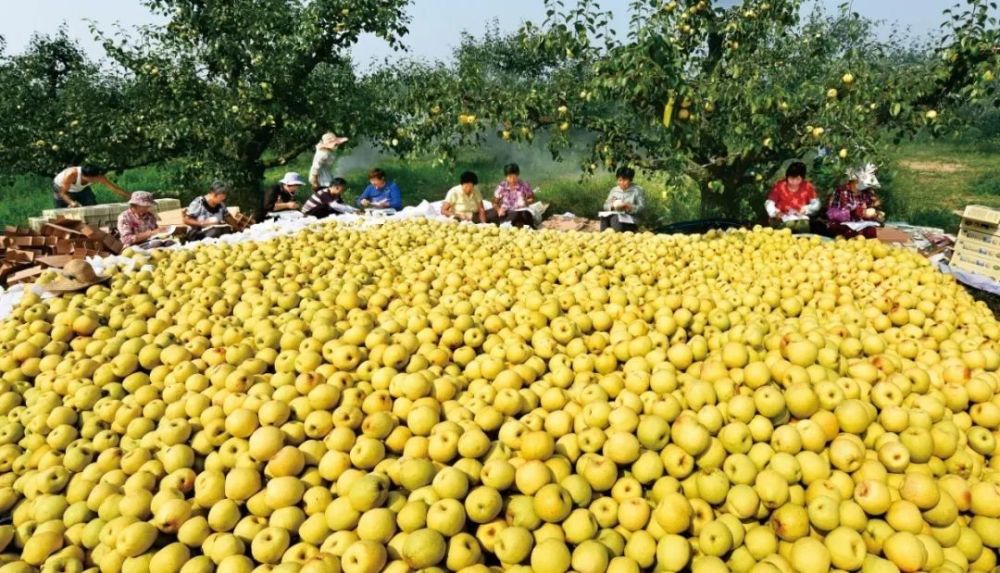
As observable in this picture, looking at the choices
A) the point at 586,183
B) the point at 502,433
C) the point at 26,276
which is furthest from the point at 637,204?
the point at 26,276

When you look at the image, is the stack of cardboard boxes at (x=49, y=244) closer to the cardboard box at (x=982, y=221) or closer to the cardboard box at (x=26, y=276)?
the cardboard box at (x=26, y=276)

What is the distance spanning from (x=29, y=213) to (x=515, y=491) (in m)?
20.3

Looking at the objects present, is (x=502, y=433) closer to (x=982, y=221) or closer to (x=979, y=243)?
(x=982, y=221)

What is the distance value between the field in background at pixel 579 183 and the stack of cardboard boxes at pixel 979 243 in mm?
1143

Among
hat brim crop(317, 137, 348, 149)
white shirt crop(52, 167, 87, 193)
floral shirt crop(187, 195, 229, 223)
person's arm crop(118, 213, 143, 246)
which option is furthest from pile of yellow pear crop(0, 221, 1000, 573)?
white shirt crop(52, 167, 87, 193)

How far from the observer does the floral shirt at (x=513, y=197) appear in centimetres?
1166

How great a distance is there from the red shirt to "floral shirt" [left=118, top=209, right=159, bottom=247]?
10.4 m

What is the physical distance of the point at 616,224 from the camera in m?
10.3

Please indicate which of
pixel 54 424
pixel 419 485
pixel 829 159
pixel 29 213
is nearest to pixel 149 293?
pixel 54 424

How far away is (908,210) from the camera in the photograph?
1438 cm

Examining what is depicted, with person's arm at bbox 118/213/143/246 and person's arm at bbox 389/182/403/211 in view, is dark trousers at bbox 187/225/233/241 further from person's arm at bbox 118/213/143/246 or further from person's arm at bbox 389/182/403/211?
person's arm at bbox 389/182/403/211

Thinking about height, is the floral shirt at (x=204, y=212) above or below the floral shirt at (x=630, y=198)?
above

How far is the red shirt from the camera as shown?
9.47 m

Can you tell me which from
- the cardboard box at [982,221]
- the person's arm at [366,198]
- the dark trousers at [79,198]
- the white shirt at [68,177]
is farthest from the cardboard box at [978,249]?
the dark trousers at [79,198]
